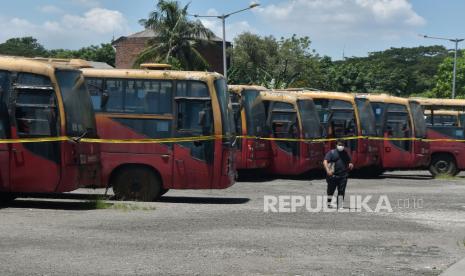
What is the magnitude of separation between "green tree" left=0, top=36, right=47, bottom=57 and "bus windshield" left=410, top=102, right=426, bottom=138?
89201mm

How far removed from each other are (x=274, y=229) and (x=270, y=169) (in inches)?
503

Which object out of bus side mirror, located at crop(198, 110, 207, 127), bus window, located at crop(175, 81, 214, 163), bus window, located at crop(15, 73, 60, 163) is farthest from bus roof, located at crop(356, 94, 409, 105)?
bus window, located at crop(15, 73, 60, 163)

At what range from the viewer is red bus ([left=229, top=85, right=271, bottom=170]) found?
80.0 feet

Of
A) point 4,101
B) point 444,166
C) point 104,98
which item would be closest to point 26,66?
point 4,101

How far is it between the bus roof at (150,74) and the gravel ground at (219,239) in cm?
271

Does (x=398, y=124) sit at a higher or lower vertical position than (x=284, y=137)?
higher

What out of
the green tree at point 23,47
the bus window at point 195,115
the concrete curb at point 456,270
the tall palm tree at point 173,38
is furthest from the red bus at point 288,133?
the green tree at point 23,47

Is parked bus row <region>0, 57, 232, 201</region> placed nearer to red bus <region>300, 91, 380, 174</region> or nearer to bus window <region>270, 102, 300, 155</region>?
bus window <region>270, 102, 300, 155</region>

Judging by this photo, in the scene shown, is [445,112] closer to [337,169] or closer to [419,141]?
[419,141]

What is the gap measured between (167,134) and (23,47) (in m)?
114

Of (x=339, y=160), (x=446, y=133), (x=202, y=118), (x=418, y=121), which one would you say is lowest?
(x=339, y=160)

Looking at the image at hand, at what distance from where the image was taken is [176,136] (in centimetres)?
1781

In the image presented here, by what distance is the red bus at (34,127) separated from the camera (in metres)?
15.2

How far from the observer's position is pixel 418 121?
97.7 ft
